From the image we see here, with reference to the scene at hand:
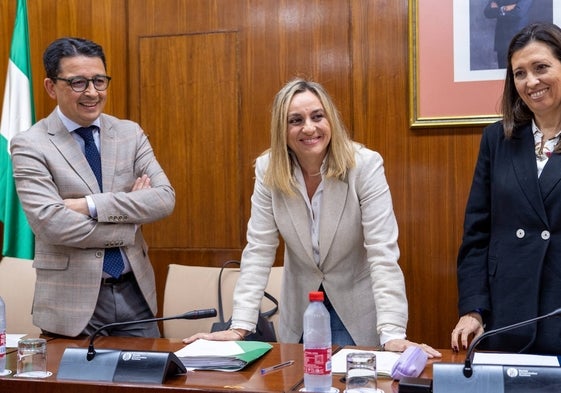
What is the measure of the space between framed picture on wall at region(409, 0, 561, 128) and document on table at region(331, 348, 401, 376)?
1644mm

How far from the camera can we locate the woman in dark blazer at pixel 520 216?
2.20 metres

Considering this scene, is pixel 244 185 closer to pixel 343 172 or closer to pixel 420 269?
pixel 420 269

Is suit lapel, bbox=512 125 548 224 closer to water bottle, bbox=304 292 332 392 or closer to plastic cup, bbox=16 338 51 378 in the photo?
water bottle, bbox=304 292 332 392

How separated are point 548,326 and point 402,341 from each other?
0.45m

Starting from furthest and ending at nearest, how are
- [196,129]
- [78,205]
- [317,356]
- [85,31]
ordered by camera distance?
[85,31], [196,129], [78,205], [317,356]

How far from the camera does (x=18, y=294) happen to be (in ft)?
12.2

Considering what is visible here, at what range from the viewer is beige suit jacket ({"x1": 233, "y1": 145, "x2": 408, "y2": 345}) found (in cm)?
255

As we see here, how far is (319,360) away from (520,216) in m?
0.87

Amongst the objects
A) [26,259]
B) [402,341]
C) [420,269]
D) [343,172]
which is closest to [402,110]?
[420,269]

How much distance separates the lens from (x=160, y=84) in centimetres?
399

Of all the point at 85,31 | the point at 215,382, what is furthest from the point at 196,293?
the point at 85,31

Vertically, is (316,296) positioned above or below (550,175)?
below

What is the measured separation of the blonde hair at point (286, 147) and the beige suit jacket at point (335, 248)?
4cm

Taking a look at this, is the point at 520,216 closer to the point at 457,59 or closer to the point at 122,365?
the point at 122,365
